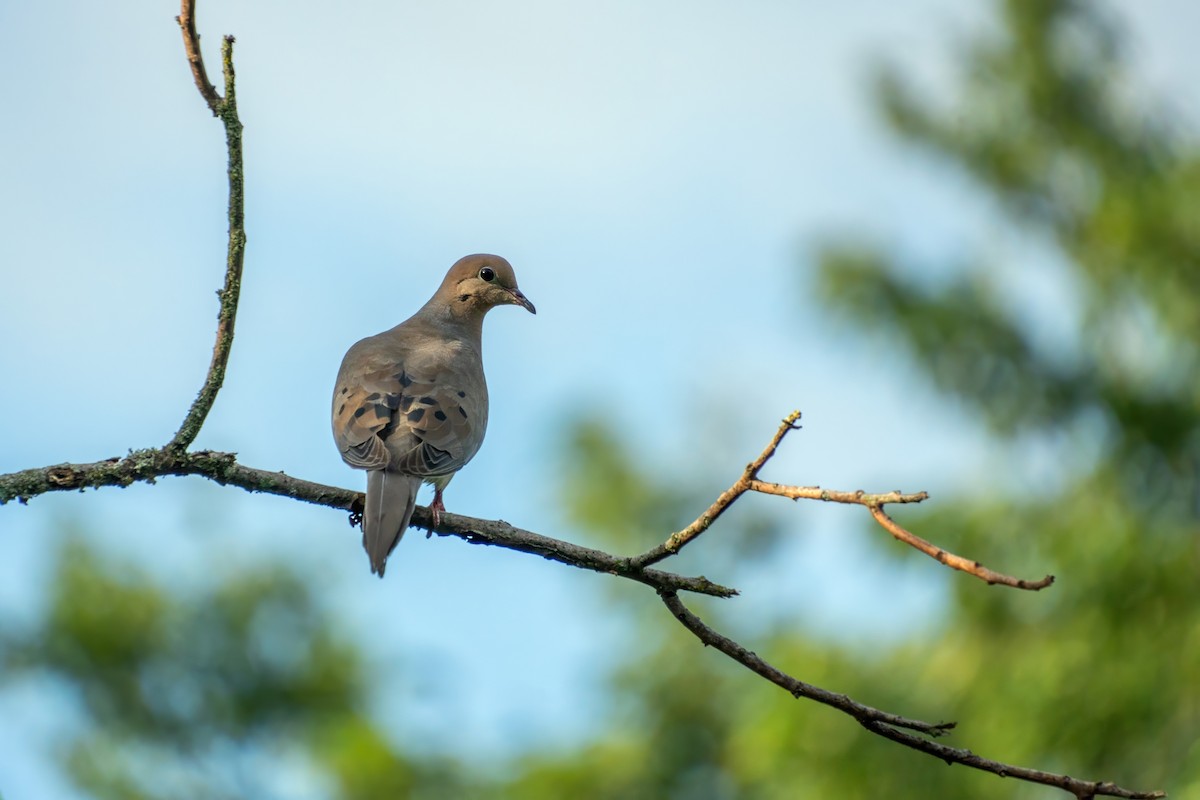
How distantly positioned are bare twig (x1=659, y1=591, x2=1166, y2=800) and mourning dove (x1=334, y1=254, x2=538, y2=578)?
3.10 feet

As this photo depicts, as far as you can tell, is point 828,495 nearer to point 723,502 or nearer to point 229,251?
point 723,502

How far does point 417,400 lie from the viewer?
4.75m

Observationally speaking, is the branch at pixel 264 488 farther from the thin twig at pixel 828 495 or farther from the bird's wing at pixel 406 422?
the bird's wing at pixel 406 422

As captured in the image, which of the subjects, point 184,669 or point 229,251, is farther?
point 184,669

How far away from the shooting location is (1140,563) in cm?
998

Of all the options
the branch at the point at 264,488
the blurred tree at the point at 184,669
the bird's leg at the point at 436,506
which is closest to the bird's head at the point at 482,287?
the bird's leg at the point at 436,506

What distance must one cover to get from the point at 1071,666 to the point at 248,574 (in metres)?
11.2

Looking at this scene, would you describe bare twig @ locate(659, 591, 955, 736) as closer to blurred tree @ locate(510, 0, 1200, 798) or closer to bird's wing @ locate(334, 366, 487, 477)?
bird's wing @ locate(334, 366, 487, 477)

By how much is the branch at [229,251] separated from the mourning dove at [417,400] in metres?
0.78

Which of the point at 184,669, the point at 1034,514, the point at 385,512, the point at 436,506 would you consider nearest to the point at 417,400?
the point at 436,506

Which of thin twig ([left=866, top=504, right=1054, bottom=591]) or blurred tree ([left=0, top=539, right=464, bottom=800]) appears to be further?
blurred tree ([left=0, top=539, right=464, bottom=800])

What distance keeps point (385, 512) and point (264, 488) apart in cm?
82

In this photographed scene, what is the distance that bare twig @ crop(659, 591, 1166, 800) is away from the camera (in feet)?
8.43

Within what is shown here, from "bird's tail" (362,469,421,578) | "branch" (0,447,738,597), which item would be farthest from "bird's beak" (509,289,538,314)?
"branch" (0,447,738,597)
